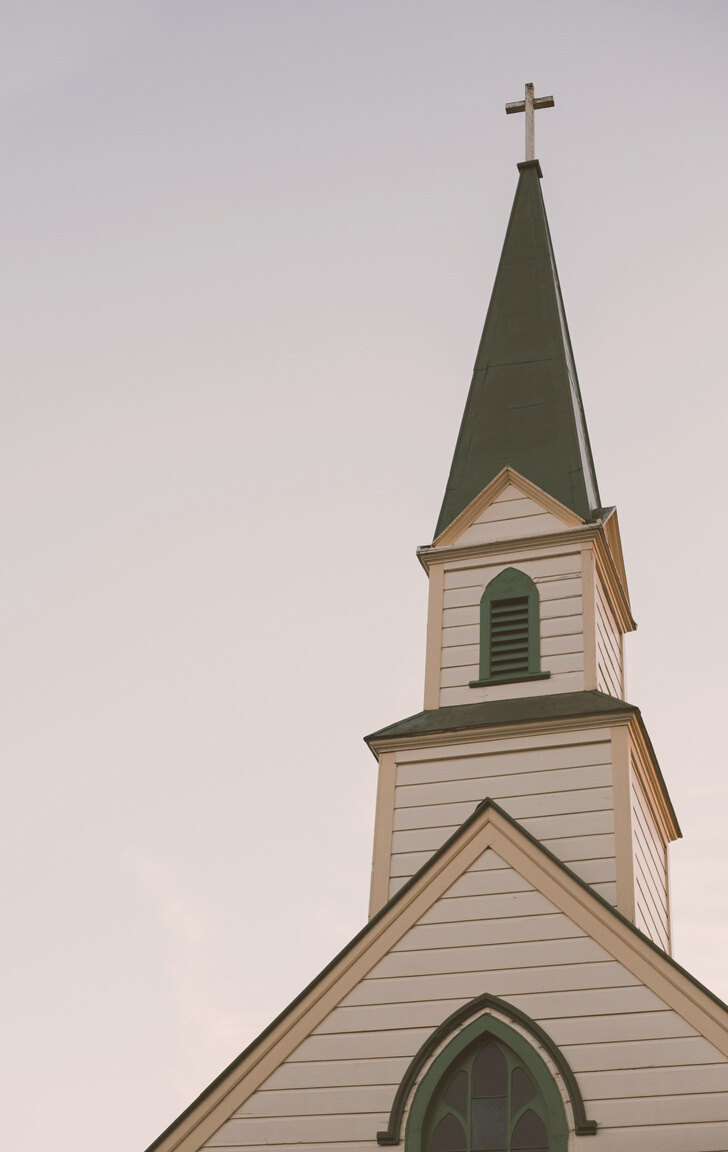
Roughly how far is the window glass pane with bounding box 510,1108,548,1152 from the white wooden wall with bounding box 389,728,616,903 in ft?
9.27

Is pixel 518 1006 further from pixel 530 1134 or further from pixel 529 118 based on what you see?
pixel 529 118

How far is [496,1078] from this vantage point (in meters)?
13.1

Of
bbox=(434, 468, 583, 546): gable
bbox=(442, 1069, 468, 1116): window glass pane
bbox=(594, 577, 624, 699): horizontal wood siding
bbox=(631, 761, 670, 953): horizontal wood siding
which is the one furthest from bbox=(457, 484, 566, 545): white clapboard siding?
bbox=(442, 1069, 468, 1116): window glass pane

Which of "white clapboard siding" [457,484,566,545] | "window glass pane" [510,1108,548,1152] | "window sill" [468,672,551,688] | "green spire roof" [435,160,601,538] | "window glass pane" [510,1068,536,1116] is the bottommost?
"window glass pane" [510,1108,548,1152]

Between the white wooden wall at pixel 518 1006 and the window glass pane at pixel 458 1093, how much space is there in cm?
47

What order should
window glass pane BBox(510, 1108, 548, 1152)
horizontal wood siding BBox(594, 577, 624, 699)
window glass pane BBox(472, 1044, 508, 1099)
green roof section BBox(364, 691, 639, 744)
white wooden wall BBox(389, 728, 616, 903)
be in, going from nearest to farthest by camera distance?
window glass pane BBox(510, 1108, 548, 1152) → window glass pane BBox(472, 1044, 508, 1099) → white wooden wall BBox(389, 728, 616, 903) → green roof section BBox(364, 691, 639, 744) → horizontal wood siding BBox(594, 577, 624, 699)

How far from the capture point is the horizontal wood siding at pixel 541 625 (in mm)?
16859

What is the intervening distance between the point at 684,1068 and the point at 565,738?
14.2 ft

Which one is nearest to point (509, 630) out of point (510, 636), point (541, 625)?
point (510, 636)

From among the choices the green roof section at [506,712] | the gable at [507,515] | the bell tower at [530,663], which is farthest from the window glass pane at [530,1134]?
the gable at [507,515]

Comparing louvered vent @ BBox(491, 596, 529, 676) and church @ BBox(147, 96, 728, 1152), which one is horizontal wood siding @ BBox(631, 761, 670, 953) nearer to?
church @ BBox(147, 96, 728, 1152)

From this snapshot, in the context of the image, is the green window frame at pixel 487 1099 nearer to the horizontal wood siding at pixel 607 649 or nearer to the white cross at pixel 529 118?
the horizontal wood siding at pixel 607 649

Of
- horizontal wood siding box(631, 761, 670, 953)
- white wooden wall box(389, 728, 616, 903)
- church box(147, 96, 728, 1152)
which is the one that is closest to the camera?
church box(147, 96, 728, 1152)

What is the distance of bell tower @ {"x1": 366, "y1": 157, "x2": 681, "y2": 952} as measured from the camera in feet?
50.9
